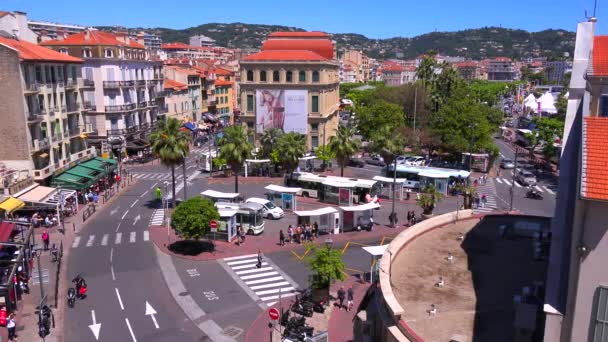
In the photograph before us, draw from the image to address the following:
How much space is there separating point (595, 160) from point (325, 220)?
105 ft

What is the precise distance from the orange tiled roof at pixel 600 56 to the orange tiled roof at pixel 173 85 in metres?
80.0

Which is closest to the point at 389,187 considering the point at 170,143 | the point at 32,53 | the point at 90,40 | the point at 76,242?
the point at 170,143

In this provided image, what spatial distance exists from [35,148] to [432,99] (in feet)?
212

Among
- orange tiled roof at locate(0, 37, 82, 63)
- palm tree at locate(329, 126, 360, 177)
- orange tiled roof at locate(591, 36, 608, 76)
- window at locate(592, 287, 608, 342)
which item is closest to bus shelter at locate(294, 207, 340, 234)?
palm tree at locate(329, 126, 360, 177)

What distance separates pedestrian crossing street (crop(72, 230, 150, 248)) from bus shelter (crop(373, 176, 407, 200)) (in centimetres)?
2484

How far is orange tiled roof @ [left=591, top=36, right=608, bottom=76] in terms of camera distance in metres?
19.6

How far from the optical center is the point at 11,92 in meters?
47.7

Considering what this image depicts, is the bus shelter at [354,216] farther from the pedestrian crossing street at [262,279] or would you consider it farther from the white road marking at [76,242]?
the white road marking at [76,242]

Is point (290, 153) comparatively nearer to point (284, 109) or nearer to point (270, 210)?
point (270, 210)

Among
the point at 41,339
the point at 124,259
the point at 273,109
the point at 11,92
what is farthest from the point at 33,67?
the point at 273,109

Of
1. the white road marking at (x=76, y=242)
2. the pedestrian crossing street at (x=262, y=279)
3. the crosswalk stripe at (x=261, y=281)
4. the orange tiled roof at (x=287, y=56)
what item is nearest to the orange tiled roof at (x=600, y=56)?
the pedestrian crossing street at (x=262, y=279)

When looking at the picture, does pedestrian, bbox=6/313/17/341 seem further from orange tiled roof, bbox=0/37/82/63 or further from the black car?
the black car

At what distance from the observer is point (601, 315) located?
12141mm

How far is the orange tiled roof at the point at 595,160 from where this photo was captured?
1190 cm
